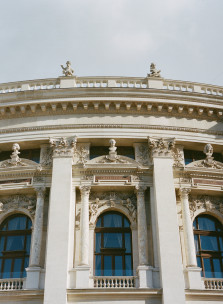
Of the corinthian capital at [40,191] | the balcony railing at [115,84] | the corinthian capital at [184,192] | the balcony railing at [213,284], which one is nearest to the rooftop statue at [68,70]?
the balcony railing at [115,84]

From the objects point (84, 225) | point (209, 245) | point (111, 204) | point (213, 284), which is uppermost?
point (111, 204)

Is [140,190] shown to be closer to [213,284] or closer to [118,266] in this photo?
[118,266]

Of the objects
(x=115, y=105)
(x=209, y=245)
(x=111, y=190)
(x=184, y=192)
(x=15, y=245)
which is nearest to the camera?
(x=15, y=245)

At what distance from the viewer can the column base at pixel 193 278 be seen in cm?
1872

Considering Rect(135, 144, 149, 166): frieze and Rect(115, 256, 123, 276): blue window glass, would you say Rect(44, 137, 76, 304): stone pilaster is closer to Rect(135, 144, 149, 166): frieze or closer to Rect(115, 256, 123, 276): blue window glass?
Rect(115, 256, 123, 276): blue window glass

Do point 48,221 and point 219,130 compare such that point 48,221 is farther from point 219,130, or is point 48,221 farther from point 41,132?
point 219,130

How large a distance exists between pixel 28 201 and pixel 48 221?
237 cm

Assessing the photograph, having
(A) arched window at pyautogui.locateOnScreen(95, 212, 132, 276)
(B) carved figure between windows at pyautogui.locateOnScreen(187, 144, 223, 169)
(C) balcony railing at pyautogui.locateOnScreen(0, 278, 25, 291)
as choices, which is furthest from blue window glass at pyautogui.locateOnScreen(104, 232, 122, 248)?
(B) carved figure between windows at pyautogui.locateOnScreen(187, 144, 223, 169)

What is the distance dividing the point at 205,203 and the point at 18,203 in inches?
347

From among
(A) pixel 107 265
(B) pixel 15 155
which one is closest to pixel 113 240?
(A) pixel 107 265

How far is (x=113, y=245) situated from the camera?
20312mm

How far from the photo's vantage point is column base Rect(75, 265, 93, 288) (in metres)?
18.6

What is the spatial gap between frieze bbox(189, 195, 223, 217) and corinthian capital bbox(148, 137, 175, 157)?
7.96 feet

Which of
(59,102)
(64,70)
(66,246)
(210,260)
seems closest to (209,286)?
(210,260)
